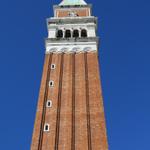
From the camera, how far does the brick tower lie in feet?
87.9

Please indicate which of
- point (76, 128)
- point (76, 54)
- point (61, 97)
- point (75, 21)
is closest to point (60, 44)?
point (76, 54)

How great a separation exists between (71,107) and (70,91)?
207 cm

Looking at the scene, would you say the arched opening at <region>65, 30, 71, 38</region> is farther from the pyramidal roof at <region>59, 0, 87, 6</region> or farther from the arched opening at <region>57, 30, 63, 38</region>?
the pyramidal roof at <region>59, 0, 87, 6</region>

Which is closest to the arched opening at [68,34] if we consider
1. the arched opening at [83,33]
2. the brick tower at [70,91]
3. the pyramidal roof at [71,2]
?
the brick tower at [70,91]

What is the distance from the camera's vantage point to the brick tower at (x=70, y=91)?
2678cm

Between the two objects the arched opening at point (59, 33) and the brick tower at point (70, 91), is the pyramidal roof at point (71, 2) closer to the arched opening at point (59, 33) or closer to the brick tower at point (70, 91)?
the brick tower at point (70, 91)

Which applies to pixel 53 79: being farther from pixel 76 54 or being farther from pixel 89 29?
pixel 89 29

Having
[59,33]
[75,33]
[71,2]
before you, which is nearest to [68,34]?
[75,33]

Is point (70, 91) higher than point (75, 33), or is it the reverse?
point (75, 33)

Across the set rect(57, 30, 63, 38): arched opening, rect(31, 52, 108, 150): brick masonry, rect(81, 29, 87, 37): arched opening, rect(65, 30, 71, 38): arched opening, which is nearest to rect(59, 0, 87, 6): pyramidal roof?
rect(57, 30, 63, 38): arched opening

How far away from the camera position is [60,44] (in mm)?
37406

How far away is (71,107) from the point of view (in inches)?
1164

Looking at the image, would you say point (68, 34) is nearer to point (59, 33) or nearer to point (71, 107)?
point (59, 33)

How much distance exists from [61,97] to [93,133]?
4.96 m
